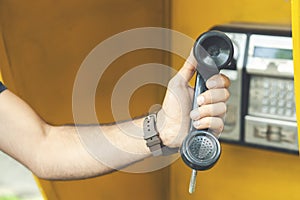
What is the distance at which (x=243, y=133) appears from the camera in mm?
1595

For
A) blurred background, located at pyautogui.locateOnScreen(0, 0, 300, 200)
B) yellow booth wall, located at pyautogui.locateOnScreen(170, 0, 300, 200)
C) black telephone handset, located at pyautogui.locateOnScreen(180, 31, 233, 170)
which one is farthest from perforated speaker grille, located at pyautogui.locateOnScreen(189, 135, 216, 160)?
yellow booth wall, located at pyautogui.locateOnScreen(170, 0, 300, 200)

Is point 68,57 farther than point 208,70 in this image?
Yes

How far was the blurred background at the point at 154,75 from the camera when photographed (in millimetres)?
1348

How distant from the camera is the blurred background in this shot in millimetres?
1348

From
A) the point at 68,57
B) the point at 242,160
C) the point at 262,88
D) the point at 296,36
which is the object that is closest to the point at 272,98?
the point at 262,88

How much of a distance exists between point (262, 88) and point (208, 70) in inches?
20.6

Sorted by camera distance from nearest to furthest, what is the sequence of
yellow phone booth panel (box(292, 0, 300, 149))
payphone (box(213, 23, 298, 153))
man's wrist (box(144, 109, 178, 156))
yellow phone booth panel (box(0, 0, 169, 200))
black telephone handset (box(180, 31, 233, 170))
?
yellow phone booth panel (box(292, 0, 300, 149)) < black telephone handset (box(180, 31, 233, 170)) < man's wrist (box(144, 109, 178, 156)) < yellow phone booth panel (box(0, 0, 169, 200)) < payphone (box(213, 23, 298, 153))

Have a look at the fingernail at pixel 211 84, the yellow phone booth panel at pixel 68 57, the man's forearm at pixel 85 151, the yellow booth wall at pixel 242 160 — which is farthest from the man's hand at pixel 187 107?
the yellow booth wall at pixel 242 160

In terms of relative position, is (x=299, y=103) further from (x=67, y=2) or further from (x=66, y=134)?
(x=67, y=2)

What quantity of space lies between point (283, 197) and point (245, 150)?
17cm

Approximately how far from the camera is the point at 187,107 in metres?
1.16

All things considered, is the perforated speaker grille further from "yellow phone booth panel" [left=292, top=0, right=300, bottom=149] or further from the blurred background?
the blurred background

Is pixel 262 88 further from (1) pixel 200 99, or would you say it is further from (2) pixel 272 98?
(1) pixel 200 99

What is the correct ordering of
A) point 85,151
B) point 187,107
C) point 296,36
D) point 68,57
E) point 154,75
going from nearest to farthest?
point 296,36 < point 187,107 < point 85,151 < point 68,57 < point 154,75
